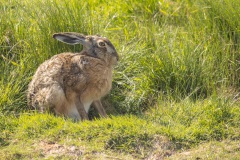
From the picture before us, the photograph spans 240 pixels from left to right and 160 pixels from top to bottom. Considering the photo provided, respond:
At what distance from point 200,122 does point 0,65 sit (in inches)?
99.5

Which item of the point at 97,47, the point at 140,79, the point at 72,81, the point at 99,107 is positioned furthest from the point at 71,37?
the point at 140,79

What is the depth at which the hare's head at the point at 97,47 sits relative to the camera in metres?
7.15

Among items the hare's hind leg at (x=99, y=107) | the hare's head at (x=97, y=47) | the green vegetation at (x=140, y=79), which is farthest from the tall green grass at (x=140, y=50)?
the hare's head at (x=97, y=47)

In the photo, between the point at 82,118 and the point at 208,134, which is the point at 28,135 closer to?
the point at 82,118

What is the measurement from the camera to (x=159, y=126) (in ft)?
20.5

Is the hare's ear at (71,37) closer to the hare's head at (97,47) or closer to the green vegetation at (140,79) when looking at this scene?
the hare's head at (97,47)

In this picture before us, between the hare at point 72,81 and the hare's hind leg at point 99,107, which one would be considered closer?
the hare at point 72,81

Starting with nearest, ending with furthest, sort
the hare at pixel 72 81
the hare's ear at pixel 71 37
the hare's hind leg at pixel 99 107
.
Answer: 1. the hare at pixel 72 81
2. the hare's ear at pixel 71 37
3. the hare's hind leg at pixel 99 107

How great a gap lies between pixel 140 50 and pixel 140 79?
19.5 inches

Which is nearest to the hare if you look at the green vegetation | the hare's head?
the hare's head

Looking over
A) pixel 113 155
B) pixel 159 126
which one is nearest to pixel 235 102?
pixel 159 126

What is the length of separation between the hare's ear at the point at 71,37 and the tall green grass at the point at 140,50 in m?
0.46

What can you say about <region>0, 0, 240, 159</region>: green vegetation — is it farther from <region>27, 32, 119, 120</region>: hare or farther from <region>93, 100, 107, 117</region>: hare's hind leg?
<region>27, 32, 119, 120</region>: hare

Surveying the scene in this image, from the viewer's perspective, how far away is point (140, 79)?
290 inches
